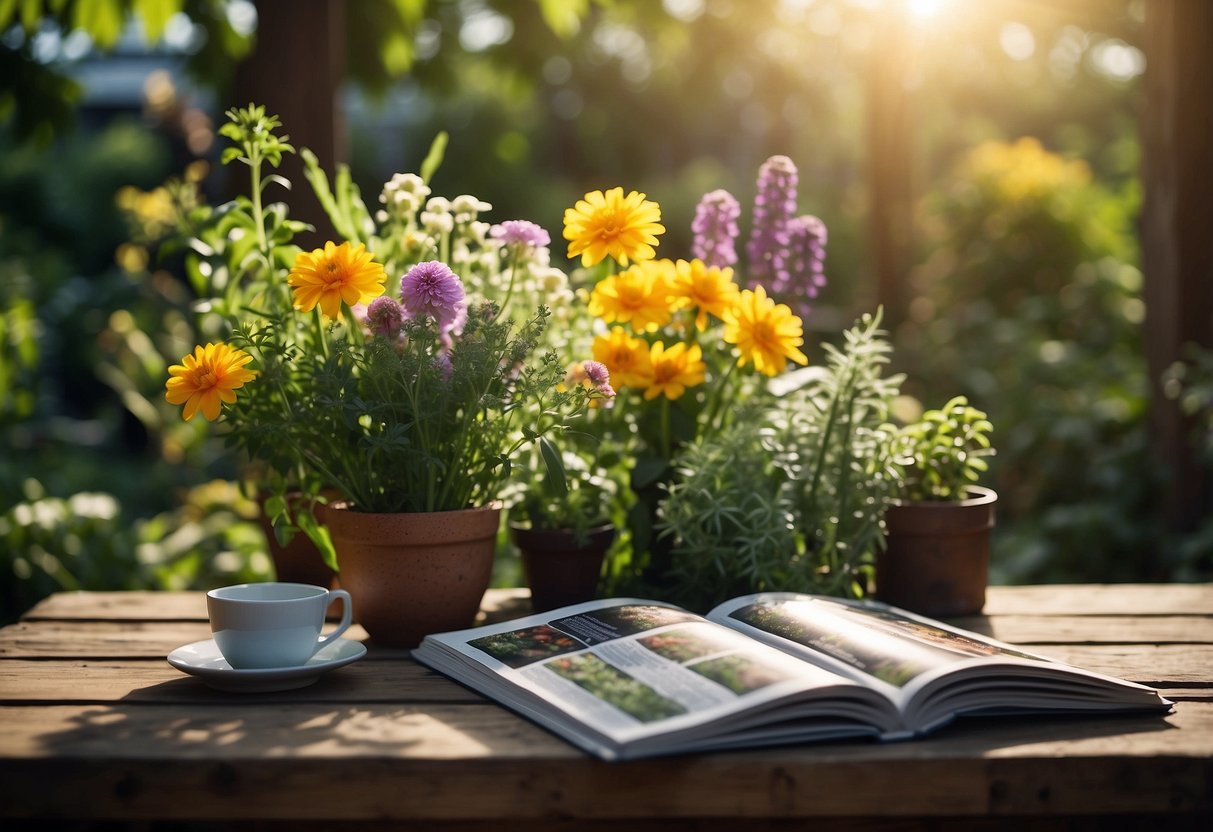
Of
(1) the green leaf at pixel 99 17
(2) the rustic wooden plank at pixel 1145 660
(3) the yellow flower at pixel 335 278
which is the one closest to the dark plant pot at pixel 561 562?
(3) the yellow flower at pixel 335 278

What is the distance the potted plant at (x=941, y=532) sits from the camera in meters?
1.51

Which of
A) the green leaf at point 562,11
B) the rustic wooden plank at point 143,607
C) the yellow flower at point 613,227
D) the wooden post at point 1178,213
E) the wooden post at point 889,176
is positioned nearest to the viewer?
the yellow flower at point 613,227

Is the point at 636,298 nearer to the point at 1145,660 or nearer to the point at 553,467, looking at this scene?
the point at 553,467

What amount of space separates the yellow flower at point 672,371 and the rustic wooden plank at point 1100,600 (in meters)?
0.56

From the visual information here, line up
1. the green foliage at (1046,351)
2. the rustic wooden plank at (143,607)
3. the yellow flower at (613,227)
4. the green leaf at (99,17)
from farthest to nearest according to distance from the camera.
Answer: the green foliage at (1046,351) → the green leaf at (99,17) → the rustic wooden plank at (143,607) → the yellow flower at (613,227)

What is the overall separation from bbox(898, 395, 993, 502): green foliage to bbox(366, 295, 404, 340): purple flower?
0.69 m

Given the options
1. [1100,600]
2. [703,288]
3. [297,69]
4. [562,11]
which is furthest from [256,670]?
[562,11]

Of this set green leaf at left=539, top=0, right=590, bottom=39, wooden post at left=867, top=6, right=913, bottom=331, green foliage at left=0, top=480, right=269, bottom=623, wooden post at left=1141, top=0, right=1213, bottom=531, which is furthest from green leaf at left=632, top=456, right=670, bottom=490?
wooden post at left=867, top=6, right=913, bottom=331

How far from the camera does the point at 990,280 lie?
544 cm

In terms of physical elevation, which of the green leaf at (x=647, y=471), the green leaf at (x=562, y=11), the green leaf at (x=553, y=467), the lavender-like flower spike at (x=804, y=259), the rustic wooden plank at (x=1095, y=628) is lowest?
the rustic wooden plank at (x=1095, y=628)

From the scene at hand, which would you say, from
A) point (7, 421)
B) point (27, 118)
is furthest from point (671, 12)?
point (7, 421)

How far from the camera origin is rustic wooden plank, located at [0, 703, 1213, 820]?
0.99m

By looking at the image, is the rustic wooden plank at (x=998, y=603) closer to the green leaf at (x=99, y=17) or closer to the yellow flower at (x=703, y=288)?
the yellow flower at (x=703, y=288)

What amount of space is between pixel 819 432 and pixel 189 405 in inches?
30.9
